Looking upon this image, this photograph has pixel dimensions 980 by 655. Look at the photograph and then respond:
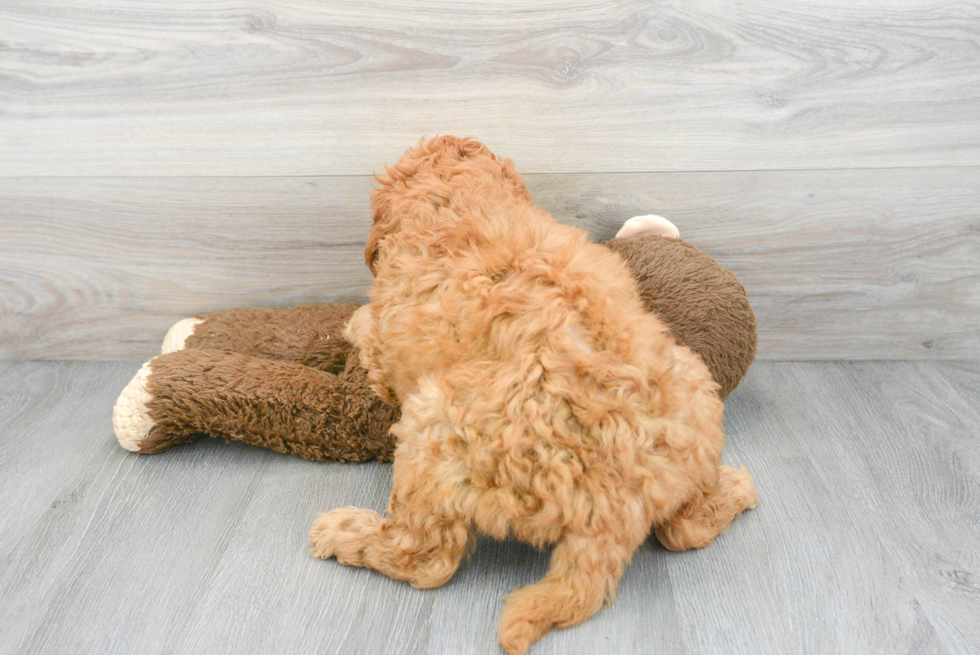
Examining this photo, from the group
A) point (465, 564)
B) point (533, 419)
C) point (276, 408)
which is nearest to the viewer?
point (533, 419)

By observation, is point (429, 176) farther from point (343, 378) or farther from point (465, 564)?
point (465, 564)

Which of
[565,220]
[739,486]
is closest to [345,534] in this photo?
[739,486]

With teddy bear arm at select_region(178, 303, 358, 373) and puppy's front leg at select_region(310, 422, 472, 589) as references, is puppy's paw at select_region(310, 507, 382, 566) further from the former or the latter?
teddy bear arm at select_region(178, 303, 358, 373)

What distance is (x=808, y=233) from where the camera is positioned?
1936 millimetres

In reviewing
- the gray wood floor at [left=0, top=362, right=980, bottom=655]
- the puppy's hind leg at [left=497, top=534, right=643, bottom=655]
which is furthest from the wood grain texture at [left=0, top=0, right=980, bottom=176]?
the puppy's hind leg at [left=497, top=534, right=643, bottom=655]

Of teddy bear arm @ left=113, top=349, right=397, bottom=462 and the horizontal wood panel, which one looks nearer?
teddy bear arm @ left=113, top=349, right=397, bottom=462

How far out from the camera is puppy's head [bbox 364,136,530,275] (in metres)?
1.43

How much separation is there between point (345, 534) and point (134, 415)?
0.67 metres

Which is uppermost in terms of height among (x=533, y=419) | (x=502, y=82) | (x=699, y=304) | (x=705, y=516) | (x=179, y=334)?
(x=502, y=82)

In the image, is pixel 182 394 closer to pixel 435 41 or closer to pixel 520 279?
pixel 520 279

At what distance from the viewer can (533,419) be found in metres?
1.09

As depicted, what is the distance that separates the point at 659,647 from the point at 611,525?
26 cm

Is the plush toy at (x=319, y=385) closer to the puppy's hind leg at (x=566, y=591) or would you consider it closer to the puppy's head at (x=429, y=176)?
the puppy's head at (x=429, y=176)

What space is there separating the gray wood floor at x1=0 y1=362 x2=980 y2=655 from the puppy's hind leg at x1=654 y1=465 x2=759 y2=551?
0.04 metres
